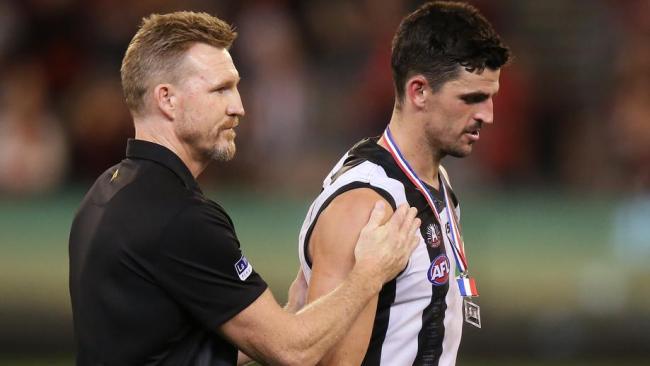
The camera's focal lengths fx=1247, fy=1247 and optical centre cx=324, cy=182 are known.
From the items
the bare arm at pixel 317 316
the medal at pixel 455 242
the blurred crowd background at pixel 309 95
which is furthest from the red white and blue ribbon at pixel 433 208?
the blurred crowd background at pixel 309 95

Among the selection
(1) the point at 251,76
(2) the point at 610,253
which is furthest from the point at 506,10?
(2) the point at 610,253

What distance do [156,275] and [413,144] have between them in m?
1.19

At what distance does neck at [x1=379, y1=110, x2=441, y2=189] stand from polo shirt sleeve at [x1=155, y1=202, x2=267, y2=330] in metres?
0.89

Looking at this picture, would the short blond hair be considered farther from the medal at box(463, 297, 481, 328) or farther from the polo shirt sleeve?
the medal at box(463, 297, 481, 328)

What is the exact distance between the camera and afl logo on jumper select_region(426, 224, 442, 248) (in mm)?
4602

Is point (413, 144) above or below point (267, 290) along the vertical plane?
above

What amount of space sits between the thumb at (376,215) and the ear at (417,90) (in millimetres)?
462

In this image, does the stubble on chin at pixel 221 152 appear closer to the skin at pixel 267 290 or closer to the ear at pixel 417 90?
the skin at pixel 267 290

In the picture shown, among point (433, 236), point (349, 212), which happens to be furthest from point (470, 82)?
point (349, 212)

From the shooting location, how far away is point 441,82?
15.3ft

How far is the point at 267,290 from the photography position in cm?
424

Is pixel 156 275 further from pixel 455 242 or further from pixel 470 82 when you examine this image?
pixel 470 82

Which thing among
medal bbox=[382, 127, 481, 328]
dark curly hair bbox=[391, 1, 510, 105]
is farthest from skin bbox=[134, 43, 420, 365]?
dark curly hair bbox=[391, 1, 510, 105]

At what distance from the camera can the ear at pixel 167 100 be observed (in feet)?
14.0
